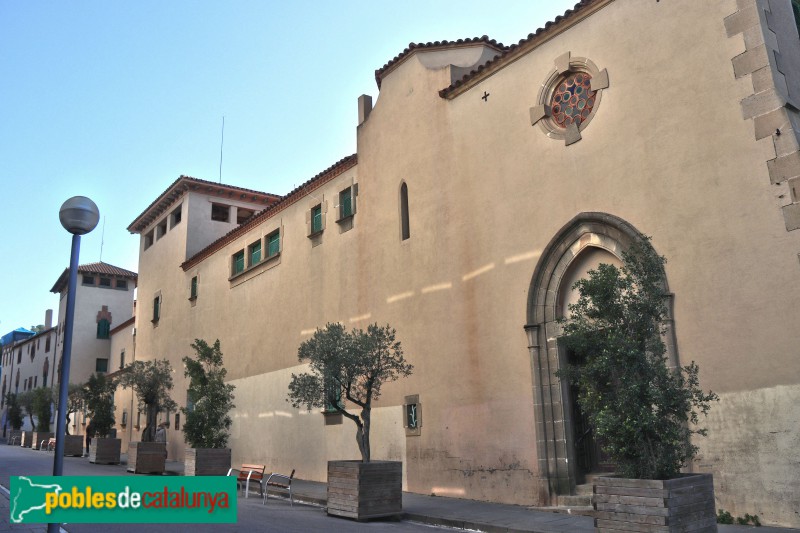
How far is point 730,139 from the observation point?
33.7 feet

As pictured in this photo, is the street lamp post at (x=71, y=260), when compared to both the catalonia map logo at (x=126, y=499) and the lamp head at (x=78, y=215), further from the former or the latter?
the catalonia map logo at (x=126, y=499)

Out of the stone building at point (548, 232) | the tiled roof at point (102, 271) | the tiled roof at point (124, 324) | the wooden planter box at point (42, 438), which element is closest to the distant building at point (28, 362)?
the tiled roof at point (102, 271)

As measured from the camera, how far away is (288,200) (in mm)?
22719

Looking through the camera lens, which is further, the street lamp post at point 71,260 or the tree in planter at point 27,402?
the tree in planter at point 27,402

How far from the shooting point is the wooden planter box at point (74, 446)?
32344 mm

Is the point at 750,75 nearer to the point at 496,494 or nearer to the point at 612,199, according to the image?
the point at 612,199

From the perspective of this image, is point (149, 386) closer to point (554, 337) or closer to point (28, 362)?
point (554, 337)

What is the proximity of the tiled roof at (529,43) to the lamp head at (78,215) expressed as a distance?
9.85m

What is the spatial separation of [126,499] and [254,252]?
16357 mm

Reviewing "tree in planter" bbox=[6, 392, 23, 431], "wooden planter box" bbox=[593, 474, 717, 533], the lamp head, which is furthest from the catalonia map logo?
"tree in planter" bbox=[6, 392, 23, 431]

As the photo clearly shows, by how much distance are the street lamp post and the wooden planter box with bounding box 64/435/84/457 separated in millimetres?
28888

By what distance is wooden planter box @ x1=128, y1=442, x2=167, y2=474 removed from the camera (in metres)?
21.6

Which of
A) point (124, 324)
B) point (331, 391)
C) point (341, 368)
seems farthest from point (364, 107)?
point (124, 324)

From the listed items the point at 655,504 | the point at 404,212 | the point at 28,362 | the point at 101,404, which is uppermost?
the point at 28,362
